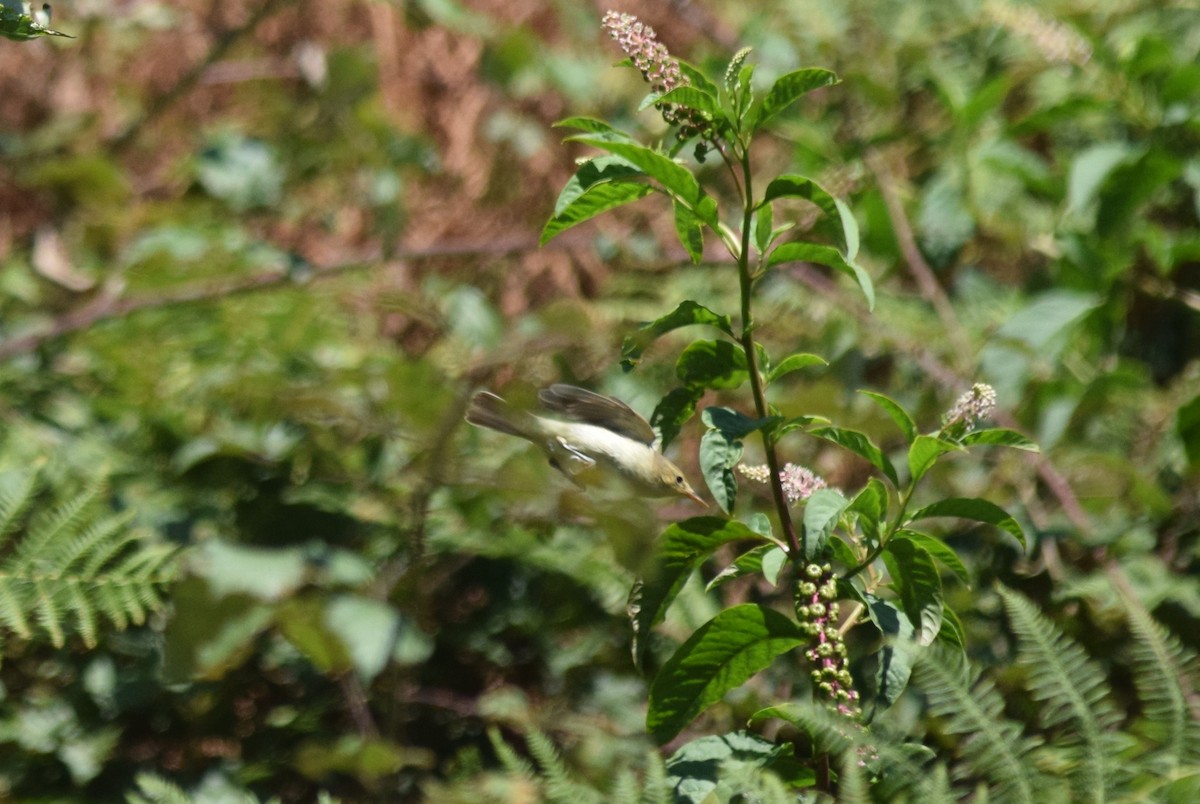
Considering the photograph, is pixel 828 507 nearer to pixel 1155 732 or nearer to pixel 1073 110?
pixel 1155 732

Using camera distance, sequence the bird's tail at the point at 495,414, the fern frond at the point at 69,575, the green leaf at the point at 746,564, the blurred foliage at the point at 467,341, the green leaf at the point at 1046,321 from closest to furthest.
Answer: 1. the green leaf at the point at 746,564
2. the bird's tail at the point at 495,414
3. the fern frond at the point at 69,575
4. the blurred foliage at the point at 467,341
5. the green leaf at the point at 1046,321

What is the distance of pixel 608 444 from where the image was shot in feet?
3.54

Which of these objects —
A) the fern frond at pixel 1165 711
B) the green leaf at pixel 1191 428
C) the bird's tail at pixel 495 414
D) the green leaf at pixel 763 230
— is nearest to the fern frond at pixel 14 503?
the bird's tail at pixel 495 414

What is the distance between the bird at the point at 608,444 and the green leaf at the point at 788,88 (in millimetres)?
266

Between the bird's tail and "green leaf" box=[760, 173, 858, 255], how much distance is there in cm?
35

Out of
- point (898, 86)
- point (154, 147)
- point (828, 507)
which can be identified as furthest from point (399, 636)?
point (154, 147)

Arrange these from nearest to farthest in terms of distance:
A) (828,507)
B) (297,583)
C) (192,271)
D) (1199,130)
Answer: (828,507) → (297,583) → (1199,130) → (192,271)

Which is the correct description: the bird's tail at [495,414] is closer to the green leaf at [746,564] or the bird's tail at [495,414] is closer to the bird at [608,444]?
the bird at [608,444]

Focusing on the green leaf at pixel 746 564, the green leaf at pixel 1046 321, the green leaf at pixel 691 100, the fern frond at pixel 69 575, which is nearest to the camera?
the green leaf at pixel 691 100

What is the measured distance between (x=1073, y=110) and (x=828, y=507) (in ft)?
4.54

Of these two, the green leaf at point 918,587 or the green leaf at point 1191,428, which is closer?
the green leaf at point 918,587

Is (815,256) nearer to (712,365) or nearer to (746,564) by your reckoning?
(712,365)

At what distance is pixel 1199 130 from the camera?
2.00 metres

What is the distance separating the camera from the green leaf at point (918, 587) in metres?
0.96
